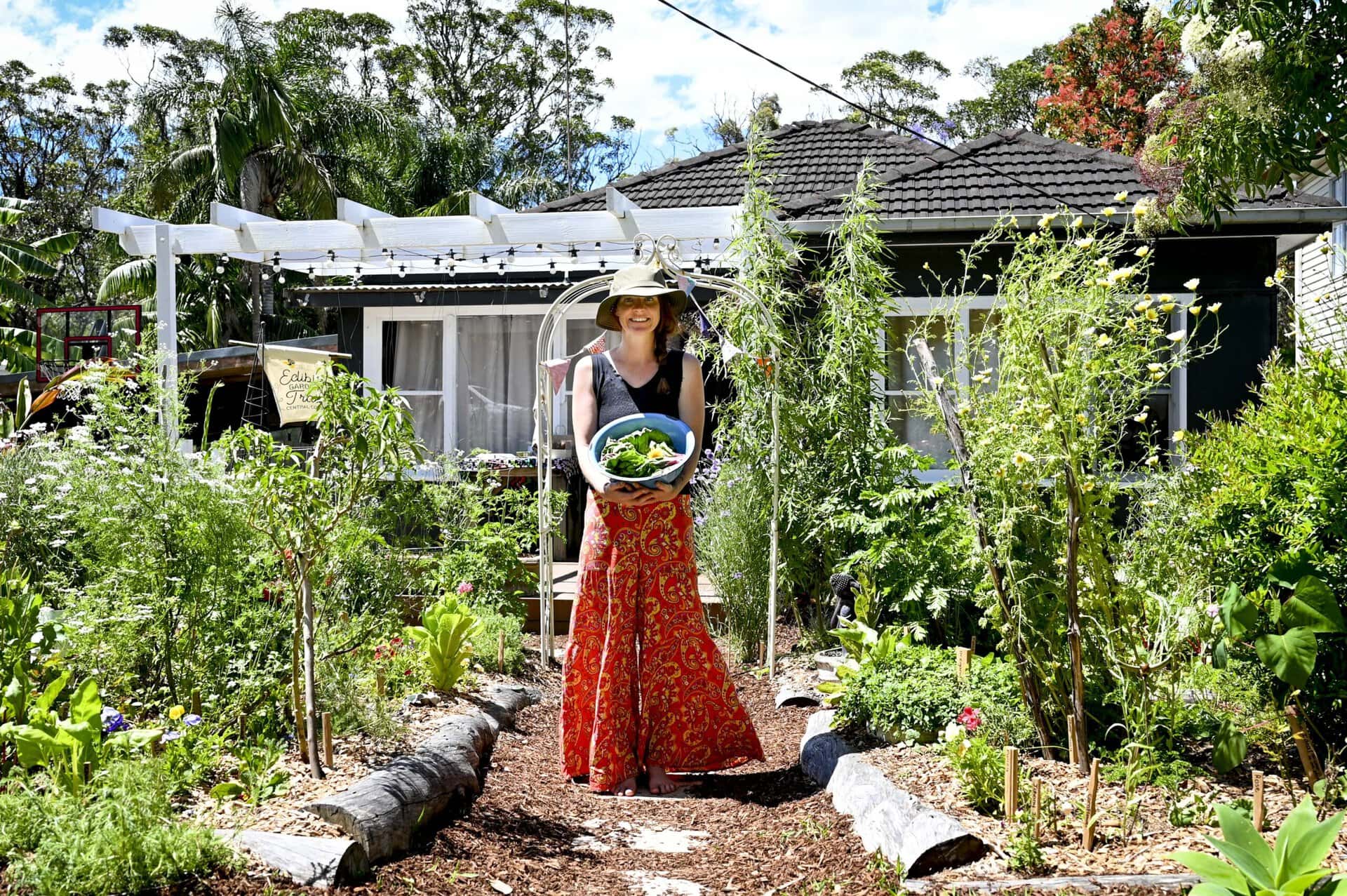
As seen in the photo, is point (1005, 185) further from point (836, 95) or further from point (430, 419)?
point (430, 419)

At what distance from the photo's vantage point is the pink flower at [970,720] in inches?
144

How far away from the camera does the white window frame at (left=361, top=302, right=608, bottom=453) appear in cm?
1179

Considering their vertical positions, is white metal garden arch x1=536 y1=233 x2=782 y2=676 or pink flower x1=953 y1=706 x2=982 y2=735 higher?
white metal garden arch x1=536 y1=233 x2=782 y2=676

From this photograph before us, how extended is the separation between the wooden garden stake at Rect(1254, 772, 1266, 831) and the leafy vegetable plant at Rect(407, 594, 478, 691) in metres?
3.22

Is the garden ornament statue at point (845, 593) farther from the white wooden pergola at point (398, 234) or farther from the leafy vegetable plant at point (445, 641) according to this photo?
the white wooden pergola at point (398, 234)

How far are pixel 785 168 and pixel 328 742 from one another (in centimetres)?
858

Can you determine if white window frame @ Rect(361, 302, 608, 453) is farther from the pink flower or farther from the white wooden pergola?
the pink flower

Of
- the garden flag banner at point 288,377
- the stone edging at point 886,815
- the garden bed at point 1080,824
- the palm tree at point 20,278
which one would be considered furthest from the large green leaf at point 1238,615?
the palm tree at point 20,278

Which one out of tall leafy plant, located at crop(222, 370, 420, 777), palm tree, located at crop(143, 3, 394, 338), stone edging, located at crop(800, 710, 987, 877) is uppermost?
palm tree, located at crop(143, 3, 394, 338)

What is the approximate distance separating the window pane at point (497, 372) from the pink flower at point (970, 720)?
8.72 meters

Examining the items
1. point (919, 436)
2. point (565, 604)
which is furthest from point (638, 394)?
point (919, 436)

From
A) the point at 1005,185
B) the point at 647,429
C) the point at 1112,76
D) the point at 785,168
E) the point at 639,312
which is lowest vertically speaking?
the point at 647,429

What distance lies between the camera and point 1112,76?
19.1 metres

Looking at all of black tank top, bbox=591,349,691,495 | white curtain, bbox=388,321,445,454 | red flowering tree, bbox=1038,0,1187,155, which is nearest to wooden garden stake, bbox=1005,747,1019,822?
black tank top, bbox=591,349,691,495
